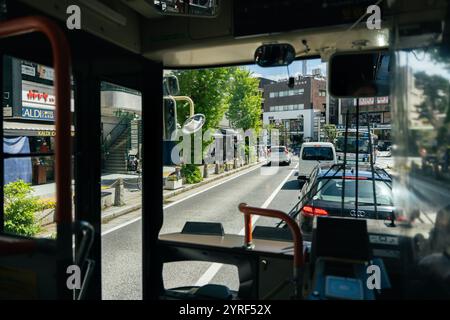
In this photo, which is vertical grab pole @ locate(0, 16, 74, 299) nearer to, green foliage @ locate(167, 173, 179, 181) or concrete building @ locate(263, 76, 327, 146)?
green foliage @ locate(167, 173, 179, 181)

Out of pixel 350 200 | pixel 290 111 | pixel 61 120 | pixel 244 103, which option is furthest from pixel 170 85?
pixel 290 111

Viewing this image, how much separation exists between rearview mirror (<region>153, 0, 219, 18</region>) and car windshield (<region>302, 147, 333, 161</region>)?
1514 centimetres

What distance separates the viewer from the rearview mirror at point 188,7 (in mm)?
2430

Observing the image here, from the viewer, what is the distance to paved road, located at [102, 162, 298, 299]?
5.36 m

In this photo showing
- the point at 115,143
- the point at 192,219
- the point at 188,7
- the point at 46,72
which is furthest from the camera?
the point at 192,219

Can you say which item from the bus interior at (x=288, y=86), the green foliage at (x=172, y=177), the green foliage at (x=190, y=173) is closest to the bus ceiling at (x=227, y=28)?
the bus interior at (x=288, y=86)

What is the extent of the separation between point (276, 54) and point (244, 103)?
937 inches

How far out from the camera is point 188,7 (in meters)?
2.44

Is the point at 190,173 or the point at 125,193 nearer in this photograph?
the point at 125,193

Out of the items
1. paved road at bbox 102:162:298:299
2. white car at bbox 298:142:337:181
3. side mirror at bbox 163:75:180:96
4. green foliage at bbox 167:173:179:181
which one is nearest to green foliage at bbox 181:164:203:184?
paved road at bbox 102:162:298:299

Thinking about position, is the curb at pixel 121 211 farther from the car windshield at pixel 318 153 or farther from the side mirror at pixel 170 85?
the car windshield at pixel 318 153

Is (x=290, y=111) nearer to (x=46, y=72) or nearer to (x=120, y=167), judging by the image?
(x=120, y=167)

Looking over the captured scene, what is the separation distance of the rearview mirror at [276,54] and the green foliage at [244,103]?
60.2ft
